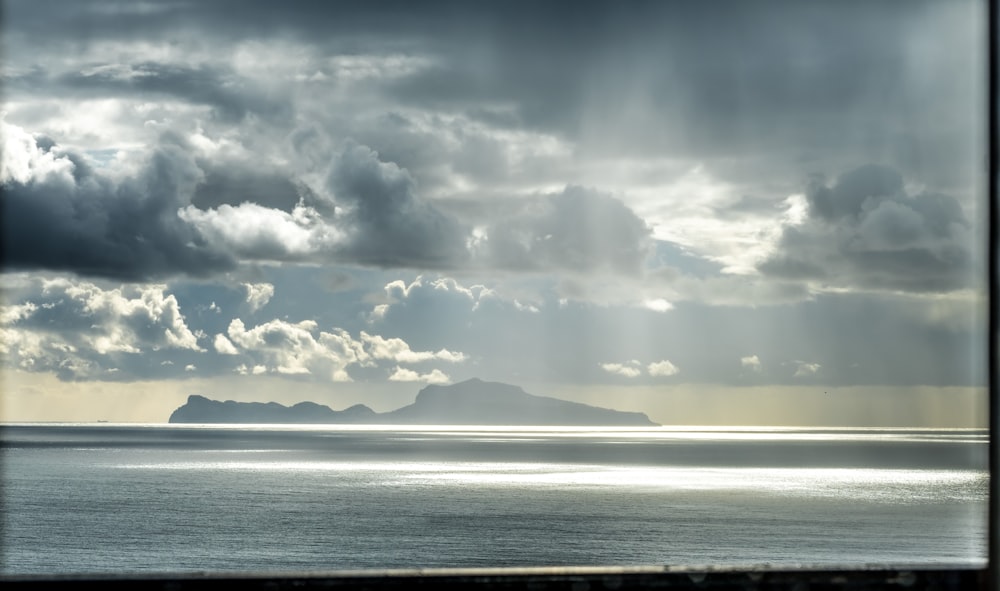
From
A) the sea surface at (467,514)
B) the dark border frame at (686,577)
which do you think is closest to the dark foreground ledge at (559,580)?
the dark border frame at (686,577)

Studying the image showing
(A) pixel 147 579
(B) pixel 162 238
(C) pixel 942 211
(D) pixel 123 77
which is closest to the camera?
(A) pixel 147 579

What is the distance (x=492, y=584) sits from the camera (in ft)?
5.84

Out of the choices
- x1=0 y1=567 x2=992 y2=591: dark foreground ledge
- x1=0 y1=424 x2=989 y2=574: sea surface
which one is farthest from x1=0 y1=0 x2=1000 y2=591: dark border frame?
x1=0 y1=424 x2=989 y2=574: sea surface

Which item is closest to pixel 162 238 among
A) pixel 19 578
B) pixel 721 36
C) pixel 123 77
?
pixel 123 77

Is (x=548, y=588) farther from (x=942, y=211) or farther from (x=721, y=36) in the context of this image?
(x=721, y=36)

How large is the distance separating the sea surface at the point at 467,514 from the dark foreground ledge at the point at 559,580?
1049 centimetres

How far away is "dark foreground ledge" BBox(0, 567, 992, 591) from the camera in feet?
5.64

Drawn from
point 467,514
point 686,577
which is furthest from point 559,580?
point 467,514

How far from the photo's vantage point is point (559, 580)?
1.77m

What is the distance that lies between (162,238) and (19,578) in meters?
98.6

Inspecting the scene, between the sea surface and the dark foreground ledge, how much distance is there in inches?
413

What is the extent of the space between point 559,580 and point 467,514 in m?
35.3

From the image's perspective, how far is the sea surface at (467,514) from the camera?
27328 mm

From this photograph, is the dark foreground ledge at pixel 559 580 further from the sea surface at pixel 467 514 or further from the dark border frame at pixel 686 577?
the sea surface at pixel 467 514
